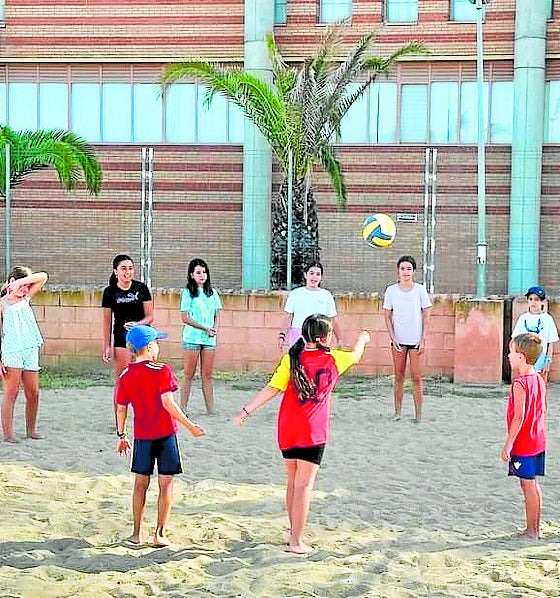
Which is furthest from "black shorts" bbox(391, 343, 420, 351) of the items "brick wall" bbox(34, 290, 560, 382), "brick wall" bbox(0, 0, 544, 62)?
"brick wall" bbox(0, 0, 544, 62)

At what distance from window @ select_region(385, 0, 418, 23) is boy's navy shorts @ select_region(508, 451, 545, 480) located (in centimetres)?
1718

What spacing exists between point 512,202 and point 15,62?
11555 mm

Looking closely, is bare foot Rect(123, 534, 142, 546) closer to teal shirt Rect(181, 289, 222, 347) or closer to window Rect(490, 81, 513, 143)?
teal shirt Rect(181, 289, 222, 347)

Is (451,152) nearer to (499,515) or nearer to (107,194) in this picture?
(107,194)

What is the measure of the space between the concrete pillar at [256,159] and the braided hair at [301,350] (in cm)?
1515

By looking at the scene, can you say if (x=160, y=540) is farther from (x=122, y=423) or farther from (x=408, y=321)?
(x=408, y=321)

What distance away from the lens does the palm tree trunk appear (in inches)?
552

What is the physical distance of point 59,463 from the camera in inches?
307

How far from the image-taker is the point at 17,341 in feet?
27.4

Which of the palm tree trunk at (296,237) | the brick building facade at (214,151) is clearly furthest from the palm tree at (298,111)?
the brick building facade at (214,151)

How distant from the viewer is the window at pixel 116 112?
72.4 feet

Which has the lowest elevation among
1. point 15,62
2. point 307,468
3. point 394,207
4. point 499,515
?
point 499,515

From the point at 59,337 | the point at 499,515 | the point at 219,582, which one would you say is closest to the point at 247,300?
the point at 59,337

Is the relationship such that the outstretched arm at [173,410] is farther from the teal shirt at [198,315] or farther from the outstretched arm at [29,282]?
the teal shirt at [198,315]
